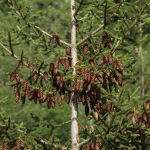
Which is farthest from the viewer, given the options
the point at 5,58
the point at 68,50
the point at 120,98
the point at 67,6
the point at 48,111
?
the point at 67,6

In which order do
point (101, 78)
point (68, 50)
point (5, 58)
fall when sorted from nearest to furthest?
point (101, 78) < point (68, 50) < point (5, 58)

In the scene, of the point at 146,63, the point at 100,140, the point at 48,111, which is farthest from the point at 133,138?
the point at 48,111

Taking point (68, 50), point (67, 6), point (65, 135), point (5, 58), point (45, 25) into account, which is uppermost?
point (67, 6)

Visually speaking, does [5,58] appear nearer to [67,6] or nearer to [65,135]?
[65,135]

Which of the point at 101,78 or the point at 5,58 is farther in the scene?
the point at 5,58

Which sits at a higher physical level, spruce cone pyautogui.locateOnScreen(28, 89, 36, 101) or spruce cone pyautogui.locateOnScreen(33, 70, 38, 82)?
spruce cone pyautogui.locateOnScreen(33, 70, 38, 82)

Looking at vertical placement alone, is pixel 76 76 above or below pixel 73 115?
above

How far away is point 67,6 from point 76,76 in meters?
19.0

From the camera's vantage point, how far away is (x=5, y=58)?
638 inches

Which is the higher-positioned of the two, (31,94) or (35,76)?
(35,76)

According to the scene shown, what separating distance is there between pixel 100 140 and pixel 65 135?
914 cm

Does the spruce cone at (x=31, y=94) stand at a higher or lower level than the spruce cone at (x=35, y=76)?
lower

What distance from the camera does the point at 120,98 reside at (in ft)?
11.8

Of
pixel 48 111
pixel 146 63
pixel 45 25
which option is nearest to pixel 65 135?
pixel 48 111
